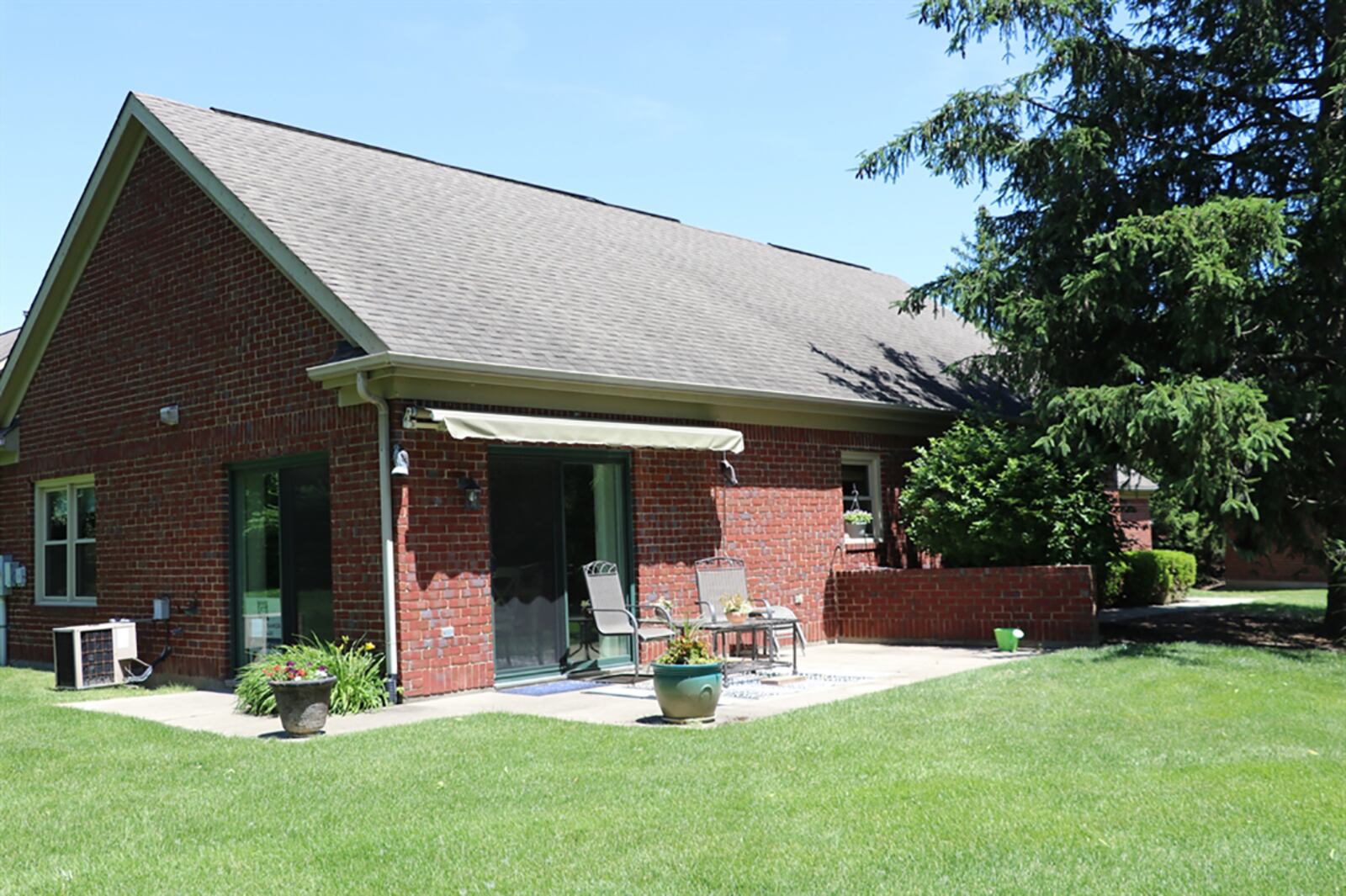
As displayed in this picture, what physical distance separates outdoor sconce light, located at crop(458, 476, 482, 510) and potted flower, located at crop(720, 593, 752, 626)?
2.74 metres

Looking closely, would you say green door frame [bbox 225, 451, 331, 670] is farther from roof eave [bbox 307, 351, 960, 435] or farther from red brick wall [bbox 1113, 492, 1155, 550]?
red brick wall [bbox 1113, 492, 1155, 550]

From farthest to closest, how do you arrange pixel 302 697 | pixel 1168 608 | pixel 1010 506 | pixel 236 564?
pixel 1168 608
pixel 1010 506
pixel 236 564
pixel 302 697

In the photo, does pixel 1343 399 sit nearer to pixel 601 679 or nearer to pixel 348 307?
pixel 601 679

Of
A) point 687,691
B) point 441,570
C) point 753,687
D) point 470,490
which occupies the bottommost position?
point 753,687

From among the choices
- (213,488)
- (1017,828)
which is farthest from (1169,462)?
(213,488)

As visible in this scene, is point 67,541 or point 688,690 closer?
point 688,690

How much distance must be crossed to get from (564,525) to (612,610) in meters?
1.10

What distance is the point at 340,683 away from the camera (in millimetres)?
10203

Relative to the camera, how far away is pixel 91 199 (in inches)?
579

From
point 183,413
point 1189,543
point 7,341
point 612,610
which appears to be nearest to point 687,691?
point 612,610

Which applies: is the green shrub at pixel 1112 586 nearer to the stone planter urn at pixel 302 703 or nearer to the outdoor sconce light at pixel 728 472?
the outdoor sconce light at pixel 728 472

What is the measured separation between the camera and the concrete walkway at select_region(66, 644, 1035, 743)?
9.66m

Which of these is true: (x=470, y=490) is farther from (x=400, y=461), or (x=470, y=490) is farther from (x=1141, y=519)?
(x=1141, y=519)

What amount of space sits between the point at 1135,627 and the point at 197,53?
43.8 feet
